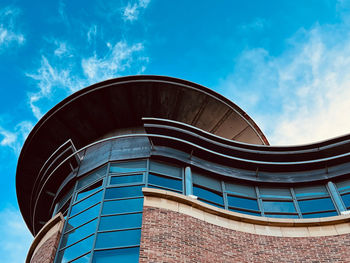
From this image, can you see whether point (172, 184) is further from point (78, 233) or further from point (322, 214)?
point (322, 214)

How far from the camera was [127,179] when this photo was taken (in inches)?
582

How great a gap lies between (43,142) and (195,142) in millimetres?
7505

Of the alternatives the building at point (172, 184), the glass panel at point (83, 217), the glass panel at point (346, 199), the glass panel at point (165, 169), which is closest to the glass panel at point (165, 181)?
the building at point (172, 184)

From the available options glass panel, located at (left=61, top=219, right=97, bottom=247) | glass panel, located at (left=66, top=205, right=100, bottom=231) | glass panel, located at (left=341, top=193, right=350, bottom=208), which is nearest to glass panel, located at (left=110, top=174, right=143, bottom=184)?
glass panel, located at (left=66, top=205, right=100, bottom=231)

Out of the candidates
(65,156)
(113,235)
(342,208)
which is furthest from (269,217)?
(65,156)

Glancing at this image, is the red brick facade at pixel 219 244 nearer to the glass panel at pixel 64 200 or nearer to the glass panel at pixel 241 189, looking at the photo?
the glass panel at pixel 241 189

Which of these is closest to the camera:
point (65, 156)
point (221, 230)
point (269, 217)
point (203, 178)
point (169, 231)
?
point (169, 231)

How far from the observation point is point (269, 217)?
14.3 meters

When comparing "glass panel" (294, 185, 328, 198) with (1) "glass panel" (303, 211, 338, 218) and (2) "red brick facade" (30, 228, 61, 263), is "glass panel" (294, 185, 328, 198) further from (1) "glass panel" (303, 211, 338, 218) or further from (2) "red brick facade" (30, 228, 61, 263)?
(2) "red brick facade" (30, 228, 61, 263)

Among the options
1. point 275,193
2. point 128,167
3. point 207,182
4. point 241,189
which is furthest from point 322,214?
point 128,167

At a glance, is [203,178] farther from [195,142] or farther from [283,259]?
[283,259]

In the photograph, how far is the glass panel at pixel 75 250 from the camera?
1259 cm

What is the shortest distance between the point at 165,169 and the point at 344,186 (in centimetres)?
667

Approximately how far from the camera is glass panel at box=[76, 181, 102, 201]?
15.0m
